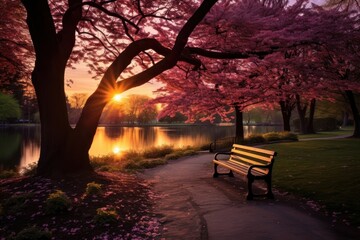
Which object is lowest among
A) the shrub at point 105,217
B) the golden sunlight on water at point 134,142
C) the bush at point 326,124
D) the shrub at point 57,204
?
the golden sunlight on water at point 134,142

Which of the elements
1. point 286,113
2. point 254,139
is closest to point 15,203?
point 254,139

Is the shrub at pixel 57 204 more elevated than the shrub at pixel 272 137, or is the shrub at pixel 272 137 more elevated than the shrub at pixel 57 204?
the shrub at pixel 272 137

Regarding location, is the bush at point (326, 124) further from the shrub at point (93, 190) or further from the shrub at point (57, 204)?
the shrub at point (57, 204)

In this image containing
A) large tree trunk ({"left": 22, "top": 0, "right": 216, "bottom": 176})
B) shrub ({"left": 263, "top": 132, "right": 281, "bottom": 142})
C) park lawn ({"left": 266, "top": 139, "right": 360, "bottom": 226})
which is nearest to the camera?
park lawn ({"left": 266, "top": 139, "right": 360, "bottom": 226})

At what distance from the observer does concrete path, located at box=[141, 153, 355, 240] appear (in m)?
5.75

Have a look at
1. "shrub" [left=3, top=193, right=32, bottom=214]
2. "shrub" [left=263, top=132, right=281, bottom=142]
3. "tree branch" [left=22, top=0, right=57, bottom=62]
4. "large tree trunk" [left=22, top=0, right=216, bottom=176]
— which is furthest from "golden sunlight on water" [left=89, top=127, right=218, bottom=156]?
"shrub" [left=3, top=193, right=32, bottom=214]

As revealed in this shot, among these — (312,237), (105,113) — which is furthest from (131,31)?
(105,113)

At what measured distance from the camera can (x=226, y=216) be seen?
22.4ft

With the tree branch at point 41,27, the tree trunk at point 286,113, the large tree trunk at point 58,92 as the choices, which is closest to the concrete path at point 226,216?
the large tree trunk at point 58,92

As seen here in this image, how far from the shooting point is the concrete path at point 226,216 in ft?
18.9

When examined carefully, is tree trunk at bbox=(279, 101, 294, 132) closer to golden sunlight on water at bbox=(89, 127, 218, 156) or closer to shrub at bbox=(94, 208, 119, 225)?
golden sunlight on water at bbox=(89, 127, 218, 156)

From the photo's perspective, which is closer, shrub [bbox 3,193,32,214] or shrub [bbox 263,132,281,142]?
shrub [bbox 3,193,32,214]

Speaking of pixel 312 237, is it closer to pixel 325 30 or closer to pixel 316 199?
pixel 316 199

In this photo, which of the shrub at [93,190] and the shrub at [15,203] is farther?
the shrub at [93,190]
